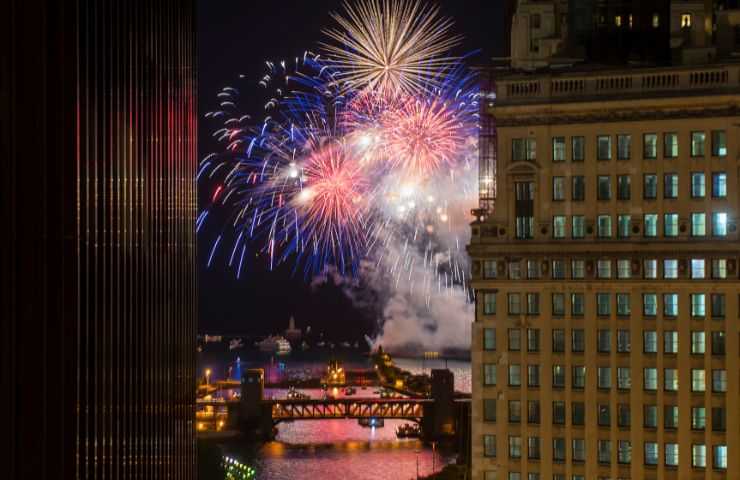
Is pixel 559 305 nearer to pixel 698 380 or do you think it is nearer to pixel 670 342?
pixel 670 342

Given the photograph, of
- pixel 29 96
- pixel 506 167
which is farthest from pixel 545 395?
pixel 29 96

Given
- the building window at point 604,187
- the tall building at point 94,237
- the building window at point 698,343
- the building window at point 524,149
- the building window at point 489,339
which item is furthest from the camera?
the building window at point 524,149

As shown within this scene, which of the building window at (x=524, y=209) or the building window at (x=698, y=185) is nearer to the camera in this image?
the building window at (x=698, y=185)

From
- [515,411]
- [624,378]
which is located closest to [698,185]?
[624,378]

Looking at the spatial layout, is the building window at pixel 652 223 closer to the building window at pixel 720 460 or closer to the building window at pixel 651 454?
the building window at pixel 651 454

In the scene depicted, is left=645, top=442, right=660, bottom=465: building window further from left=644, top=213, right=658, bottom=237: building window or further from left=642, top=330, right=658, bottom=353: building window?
left=644, top=213, right=658, bottom=237: building window

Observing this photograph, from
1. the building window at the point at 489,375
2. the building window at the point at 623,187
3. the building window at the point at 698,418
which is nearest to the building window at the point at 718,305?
the building window at the point at 698,418

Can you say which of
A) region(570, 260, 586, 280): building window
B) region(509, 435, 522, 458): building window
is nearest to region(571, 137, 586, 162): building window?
region(570, 260, 586, 280): building window
